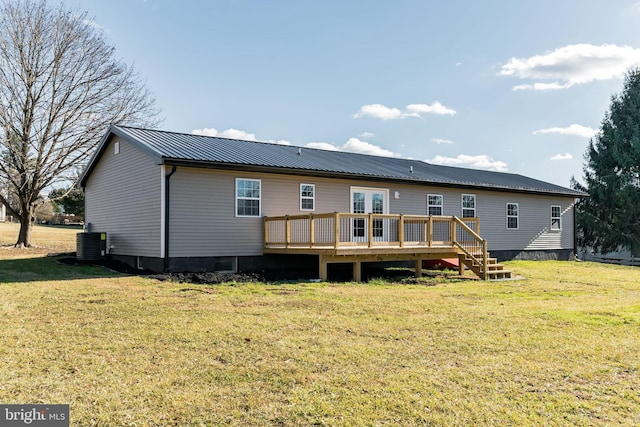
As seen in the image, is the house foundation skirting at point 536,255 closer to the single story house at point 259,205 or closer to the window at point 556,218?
the window at point 556,218

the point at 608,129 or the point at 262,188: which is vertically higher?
the point at 608,129

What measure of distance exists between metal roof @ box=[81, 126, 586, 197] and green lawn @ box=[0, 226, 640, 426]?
4577 mm

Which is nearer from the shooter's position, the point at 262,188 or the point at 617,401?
the point at 617,401

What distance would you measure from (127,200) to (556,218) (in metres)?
18.0

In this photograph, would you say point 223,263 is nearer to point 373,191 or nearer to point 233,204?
point 233,204

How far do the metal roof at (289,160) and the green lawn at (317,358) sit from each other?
4577 millimetres

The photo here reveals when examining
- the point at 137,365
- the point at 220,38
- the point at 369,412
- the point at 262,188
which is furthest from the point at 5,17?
the point at 369,412

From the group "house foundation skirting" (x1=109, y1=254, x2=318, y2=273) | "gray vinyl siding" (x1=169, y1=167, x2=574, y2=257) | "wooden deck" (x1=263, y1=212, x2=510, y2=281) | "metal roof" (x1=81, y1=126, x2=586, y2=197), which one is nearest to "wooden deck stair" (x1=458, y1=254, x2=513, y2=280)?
"wooden deck" (x1=263, y1=212, x2=510, y2=281)

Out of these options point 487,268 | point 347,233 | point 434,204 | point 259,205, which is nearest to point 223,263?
point 259,205

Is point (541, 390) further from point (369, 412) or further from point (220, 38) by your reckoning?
point (220, 38)

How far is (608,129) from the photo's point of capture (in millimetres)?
30000

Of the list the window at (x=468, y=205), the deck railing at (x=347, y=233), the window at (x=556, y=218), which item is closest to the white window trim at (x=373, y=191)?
the deck railing at (x=347, y=233)

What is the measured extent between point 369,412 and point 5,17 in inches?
916

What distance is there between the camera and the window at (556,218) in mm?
22062
